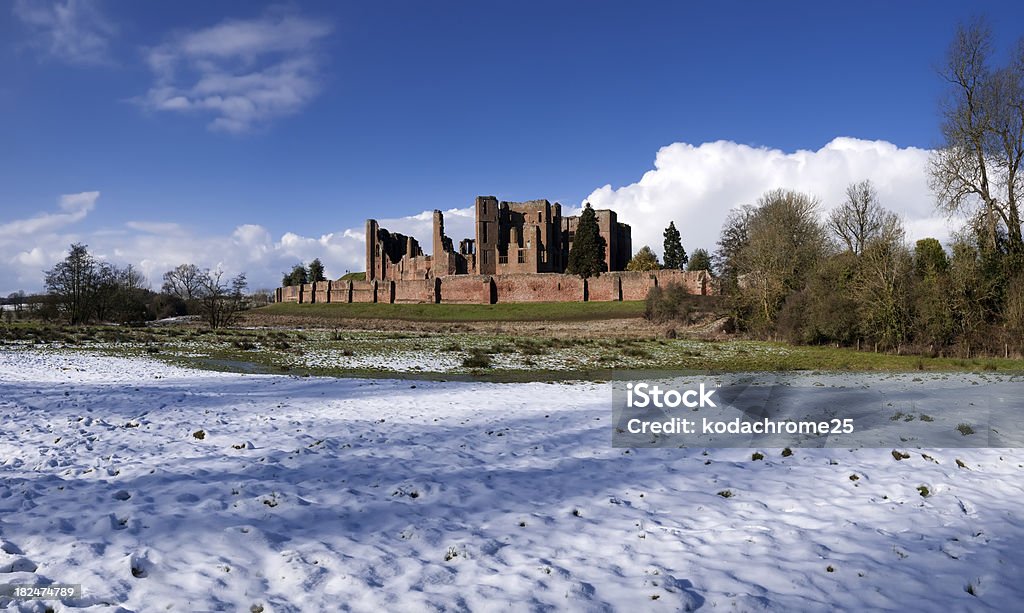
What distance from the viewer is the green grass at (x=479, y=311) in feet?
194

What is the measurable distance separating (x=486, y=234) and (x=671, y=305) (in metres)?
42.6

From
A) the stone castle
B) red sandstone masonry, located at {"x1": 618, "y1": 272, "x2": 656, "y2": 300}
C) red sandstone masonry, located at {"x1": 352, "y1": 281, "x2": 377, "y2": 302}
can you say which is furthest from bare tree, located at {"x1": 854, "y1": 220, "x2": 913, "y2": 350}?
red sandstone masonry, located at {"x1": 352, "y1": 281, "x2": 377, "y2": 302}

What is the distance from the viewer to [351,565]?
470 cm

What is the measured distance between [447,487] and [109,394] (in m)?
8.81

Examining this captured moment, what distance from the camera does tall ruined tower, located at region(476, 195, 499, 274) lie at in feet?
275

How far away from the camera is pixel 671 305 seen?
46438 mm

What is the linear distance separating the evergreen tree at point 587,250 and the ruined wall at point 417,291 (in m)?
18.5

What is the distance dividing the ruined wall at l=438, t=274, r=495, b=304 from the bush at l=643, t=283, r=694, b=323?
101ft

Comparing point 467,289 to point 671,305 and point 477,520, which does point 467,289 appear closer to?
Answer: point 671,305

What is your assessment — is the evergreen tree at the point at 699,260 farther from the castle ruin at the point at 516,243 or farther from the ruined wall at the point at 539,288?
the ruined wall at the point at 539,288

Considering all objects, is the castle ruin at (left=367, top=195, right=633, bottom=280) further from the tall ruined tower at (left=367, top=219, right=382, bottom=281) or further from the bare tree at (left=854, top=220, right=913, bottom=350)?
the bare tree at (left=854, top=220, right=913, bottom=350)

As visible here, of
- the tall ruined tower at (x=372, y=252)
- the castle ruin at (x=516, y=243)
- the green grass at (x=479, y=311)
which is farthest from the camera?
the tall ruined tower at (x=372, y=252)

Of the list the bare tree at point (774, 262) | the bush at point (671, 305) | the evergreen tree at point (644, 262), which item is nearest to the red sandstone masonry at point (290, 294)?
the evergreen tree at point (644, 262)

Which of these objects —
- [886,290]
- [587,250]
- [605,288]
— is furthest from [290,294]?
[886,290]
